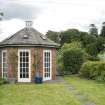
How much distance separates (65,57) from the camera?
4034cm

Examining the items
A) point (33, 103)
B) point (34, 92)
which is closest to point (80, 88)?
point (34, 92)

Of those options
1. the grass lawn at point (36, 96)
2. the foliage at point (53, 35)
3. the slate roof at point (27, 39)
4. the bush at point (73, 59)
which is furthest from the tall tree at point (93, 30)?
the grass lawn at point (36, 96)

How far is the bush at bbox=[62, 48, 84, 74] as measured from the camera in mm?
39969

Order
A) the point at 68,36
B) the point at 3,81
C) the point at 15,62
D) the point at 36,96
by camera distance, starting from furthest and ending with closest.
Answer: the point at 68,36 → the point at 15,62 → the point at 3,81 → the point at 36,96

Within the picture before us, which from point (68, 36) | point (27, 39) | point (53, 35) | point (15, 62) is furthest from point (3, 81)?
point (53, 35)

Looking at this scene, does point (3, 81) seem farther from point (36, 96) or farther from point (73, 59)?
point (73, 59)

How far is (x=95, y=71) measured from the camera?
108 ft

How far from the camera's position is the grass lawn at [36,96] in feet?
64.4

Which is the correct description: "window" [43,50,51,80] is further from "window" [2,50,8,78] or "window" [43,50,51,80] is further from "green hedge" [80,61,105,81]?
"green hedge" [80,61,105,81]

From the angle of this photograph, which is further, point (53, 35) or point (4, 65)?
point (53, 35)

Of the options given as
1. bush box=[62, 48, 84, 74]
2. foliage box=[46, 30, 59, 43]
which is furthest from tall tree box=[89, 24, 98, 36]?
bush box=[62, 48, 84, 74]

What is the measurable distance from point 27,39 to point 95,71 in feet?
21.3

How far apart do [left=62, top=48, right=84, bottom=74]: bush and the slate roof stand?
7148 millimetres

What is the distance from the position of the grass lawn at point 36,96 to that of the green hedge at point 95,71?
6.44 m
